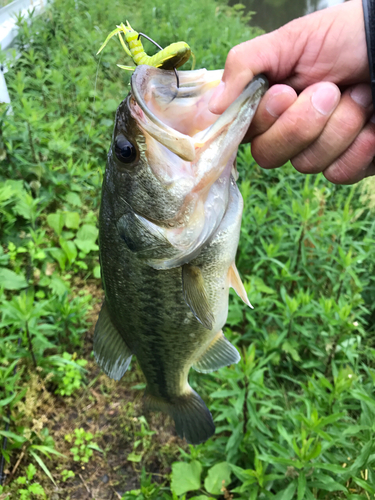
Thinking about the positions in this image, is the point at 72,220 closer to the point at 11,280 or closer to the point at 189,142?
the point at 11,280

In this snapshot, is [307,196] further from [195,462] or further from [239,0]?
[239,0]

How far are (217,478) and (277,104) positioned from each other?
6.37ft

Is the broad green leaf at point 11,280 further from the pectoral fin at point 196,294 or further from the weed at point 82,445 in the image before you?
the pectoral fin at point 196,294

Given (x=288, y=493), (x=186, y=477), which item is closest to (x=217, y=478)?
(x=186, y=477)

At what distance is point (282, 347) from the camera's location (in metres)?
2.58

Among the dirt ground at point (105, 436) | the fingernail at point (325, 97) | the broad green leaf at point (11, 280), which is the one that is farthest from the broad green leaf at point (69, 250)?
the fingernail at point (325, 97)

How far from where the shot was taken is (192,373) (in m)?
2.69

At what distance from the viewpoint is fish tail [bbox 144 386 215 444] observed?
177cm

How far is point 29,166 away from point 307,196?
8.24ft

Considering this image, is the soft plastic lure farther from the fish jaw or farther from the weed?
the weed

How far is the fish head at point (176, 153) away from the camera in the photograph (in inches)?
44.7

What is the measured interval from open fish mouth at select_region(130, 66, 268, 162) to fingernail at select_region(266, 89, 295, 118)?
0.05m

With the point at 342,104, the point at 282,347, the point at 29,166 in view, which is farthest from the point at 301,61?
the point at 29,166

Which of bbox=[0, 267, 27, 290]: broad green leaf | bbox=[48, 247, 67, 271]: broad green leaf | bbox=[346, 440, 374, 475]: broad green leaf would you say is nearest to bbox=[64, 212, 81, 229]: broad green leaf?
bbox=[48, 247, 67, 271]: broad green leaf
